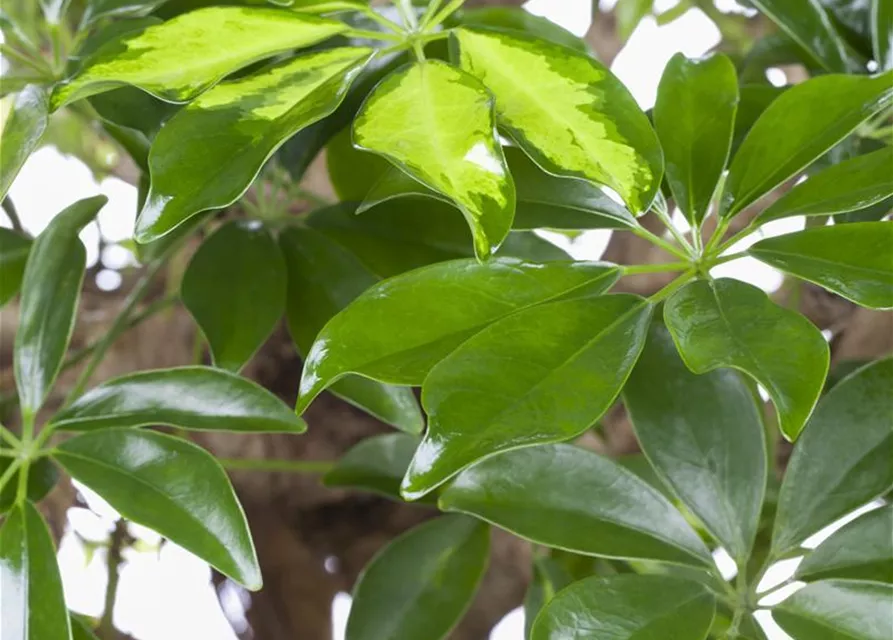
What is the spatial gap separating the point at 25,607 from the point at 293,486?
20.9 inches

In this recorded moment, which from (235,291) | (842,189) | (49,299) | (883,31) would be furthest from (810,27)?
(49,299)

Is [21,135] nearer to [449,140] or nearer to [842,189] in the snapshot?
[449,140]

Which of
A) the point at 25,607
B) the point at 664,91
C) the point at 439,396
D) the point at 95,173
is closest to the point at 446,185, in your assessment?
the point at 439,396

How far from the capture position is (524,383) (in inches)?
14.1

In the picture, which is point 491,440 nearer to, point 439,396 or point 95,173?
point 439,396

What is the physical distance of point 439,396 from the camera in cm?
35

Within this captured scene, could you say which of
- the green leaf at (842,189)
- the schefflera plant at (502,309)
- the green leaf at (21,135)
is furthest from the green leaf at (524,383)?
the green leaf at (21,135)

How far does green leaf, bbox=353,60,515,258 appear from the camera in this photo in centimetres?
34

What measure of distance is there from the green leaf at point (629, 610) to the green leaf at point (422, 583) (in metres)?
0.20

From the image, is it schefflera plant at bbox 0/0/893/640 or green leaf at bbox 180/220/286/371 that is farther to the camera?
green leaf at bbox 180/220/286/371

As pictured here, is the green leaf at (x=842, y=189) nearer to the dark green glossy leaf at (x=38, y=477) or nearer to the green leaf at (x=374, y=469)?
the green leaf at (x=374, y=469)

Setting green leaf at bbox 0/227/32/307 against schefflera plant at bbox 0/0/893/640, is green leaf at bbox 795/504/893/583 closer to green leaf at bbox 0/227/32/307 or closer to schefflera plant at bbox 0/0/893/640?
schefflera plant at bbox 0/0/893/640

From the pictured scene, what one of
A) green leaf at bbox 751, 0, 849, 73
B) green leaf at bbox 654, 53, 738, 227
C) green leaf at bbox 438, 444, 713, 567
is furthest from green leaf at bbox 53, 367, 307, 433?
green leaf at bbox 751, 0, 849, 73

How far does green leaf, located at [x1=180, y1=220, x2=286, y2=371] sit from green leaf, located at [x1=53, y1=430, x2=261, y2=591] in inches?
3.5
